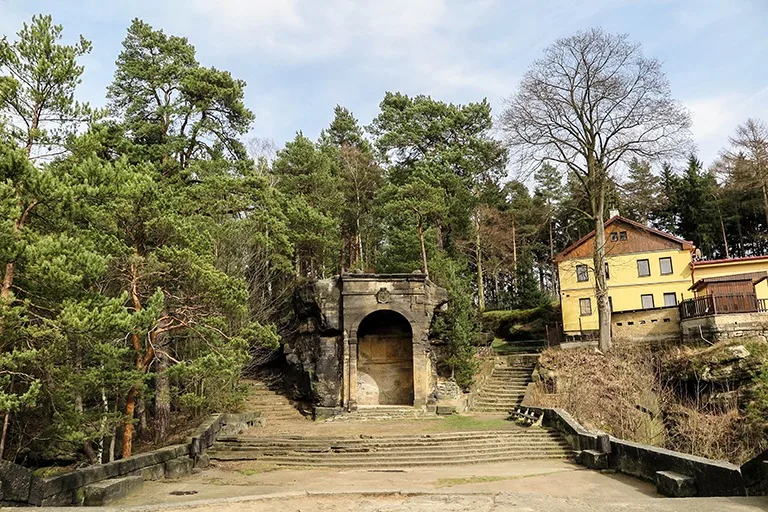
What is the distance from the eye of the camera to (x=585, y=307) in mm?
32406

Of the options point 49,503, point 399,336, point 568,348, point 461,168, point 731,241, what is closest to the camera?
point 49,503

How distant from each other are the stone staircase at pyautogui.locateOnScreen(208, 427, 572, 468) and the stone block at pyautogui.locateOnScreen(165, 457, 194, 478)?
6.38 ft

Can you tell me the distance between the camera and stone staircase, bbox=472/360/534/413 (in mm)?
21781

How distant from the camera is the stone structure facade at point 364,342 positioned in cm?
2080

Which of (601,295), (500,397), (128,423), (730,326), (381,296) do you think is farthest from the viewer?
(601,295)

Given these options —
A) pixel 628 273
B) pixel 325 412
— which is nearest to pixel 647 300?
pixel 628 273

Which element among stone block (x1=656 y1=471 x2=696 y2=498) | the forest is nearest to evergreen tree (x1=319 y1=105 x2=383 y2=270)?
the forest

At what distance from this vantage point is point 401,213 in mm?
30062

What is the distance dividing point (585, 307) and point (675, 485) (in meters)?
25.4

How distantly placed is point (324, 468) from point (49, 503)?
624 centimetres

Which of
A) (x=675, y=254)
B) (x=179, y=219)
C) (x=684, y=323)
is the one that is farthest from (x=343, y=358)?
(x=675, y=254)

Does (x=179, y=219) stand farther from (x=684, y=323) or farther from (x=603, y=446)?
(x=684, y=323)

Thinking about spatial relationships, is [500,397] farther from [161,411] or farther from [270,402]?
[161,411]

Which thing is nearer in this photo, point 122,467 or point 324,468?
point 122,467
